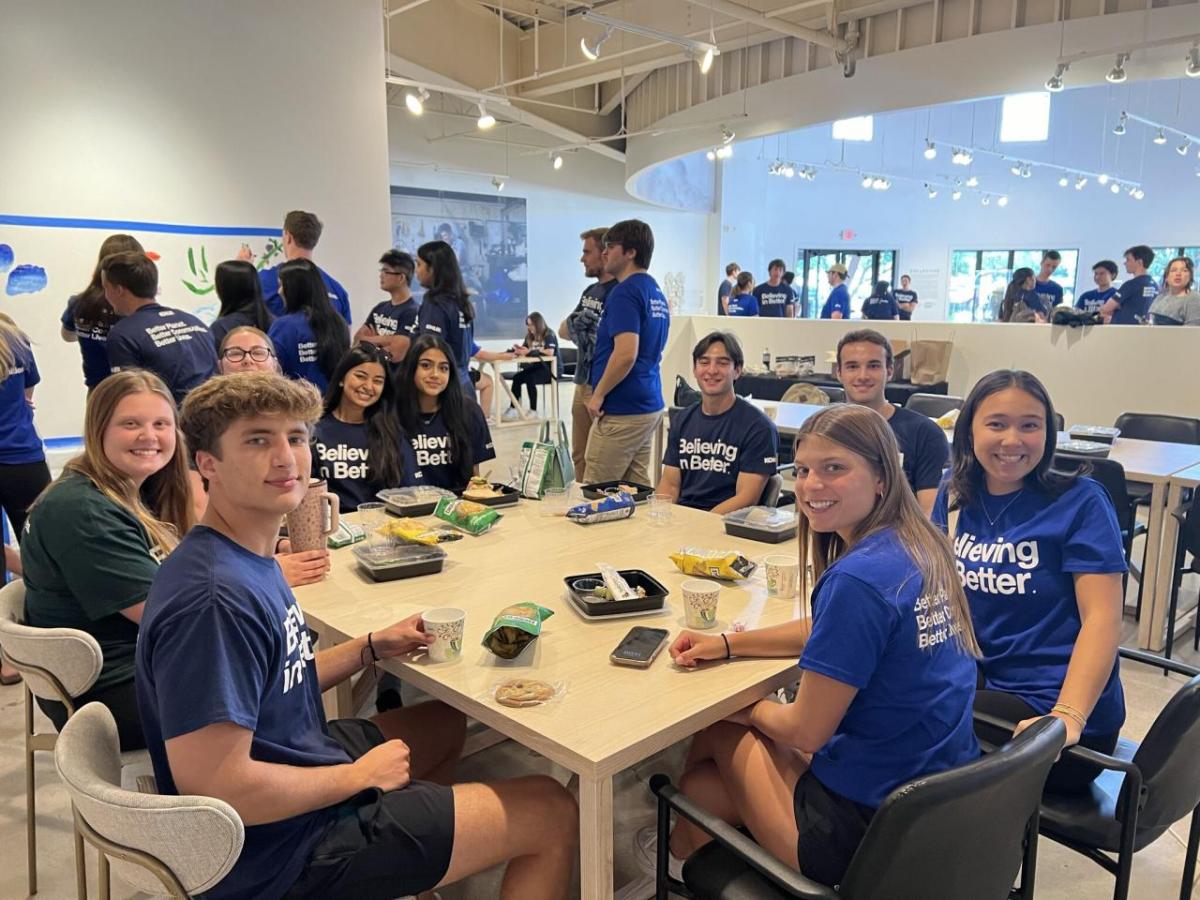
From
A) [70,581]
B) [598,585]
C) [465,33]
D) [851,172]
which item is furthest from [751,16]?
[851,172]

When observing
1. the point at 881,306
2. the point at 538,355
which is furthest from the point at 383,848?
the point at 881,306

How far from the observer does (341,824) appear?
1.34 m

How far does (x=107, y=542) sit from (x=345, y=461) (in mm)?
1202

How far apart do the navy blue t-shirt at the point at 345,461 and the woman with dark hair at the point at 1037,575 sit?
75.8 inches

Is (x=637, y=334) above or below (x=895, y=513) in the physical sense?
above

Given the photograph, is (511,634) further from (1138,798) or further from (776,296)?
(776,296)

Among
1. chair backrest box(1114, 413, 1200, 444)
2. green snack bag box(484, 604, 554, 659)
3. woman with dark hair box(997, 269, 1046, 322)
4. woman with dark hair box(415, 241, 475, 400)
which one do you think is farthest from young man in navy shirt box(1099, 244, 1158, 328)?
green snack bag box(484, 604, 554, 659)

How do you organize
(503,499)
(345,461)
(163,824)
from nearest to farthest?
(163,824) → (503,499) → (345,461)

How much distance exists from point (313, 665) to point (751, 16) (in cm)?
707

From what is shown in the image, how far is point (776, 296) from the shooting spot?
9875 millimetres

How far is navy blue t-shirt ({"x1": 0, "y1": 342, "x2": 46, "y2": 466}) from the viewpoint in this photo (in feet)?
10.6

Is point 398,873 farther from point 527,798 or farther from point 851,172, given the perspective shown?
point 851,172

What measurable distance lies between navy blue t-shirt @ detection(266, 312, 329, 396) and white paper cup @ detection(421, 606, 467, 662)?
7.62 ft

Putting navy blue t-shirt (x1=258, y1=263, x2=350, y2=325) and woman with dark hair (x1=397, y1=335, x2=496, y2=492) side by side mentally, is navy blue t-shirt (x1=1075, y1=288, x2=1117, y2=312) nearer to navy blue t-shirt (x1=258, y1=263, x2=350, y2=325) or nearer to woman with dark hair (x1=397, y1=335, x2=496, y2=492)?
navy blue t-shirt (x1=258, y1=263, x2=350, y2=325)
